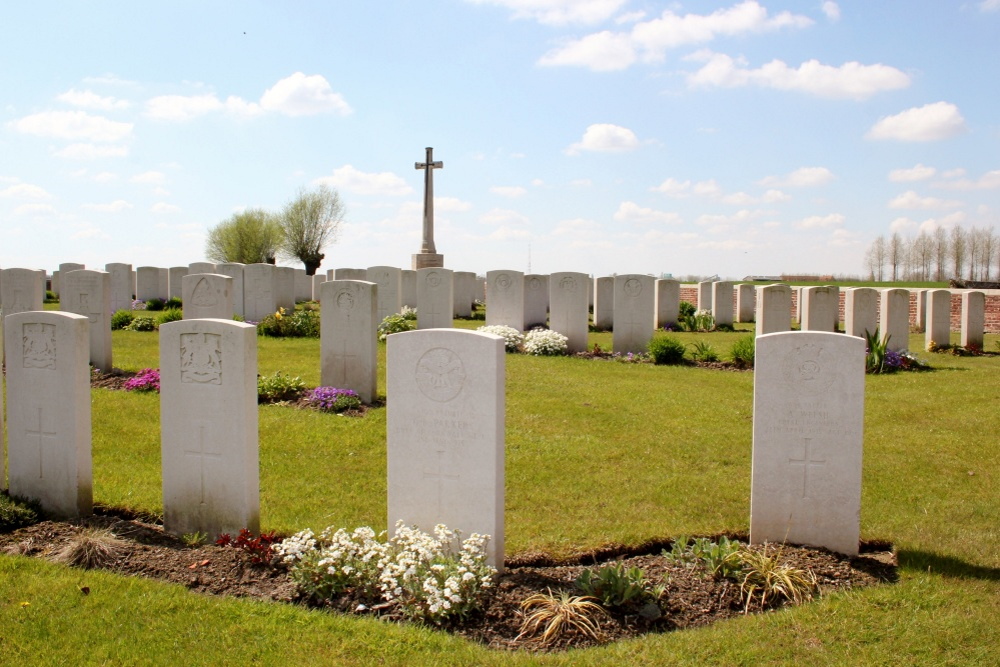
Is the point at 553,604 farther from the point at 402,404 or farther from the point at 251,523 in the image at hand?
the point at 251,523

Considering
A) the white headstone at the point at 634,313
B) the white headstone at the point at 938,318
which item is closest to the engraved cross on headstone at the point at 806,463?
the white headstone at the point at 634,313

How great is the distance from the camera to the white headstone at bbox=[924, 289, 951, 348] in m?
16.8

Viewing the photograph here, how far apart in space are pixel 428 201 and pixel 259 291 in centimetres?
688

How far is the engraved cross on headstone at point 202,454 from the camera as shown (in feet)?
18.4

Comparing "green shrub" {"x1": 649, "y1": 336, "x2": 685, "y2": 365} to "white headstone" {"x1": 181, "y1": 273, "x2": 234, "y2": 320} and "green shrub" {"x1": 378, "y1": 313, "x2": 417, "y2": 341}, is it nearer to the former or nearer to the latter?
"green shrub" {"x1": 378, "y1": 313, "x2": 417, "y2": 341}

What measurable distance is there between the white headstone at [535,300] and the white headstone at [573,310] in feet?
10.2

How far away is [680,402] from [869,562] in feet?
17.3

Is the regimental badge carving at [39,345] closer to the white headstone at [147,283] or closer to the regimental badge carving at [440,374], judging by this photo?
the regimental badge carving at [440,374]

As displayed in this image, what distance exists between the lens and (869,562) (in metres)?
5.33

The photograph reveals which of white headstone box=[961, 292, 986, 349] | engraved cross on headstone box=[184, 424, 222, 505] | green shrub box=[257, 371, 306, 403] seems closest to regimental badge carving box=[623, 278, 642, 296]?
white headstone box=[961, 292, 986, 349]

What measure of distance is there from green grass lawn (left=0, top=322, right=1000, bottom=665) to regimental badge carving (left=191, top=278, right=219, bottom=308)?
1.34 m

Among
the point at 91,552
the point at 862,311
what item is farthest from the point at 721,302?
the point at 91,552

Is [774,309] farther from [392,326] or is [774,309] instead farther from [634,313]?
[392,326]

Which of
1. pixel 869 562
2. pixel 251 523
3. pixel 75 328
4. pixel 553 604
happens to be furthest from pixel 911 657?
pixel 75 328
